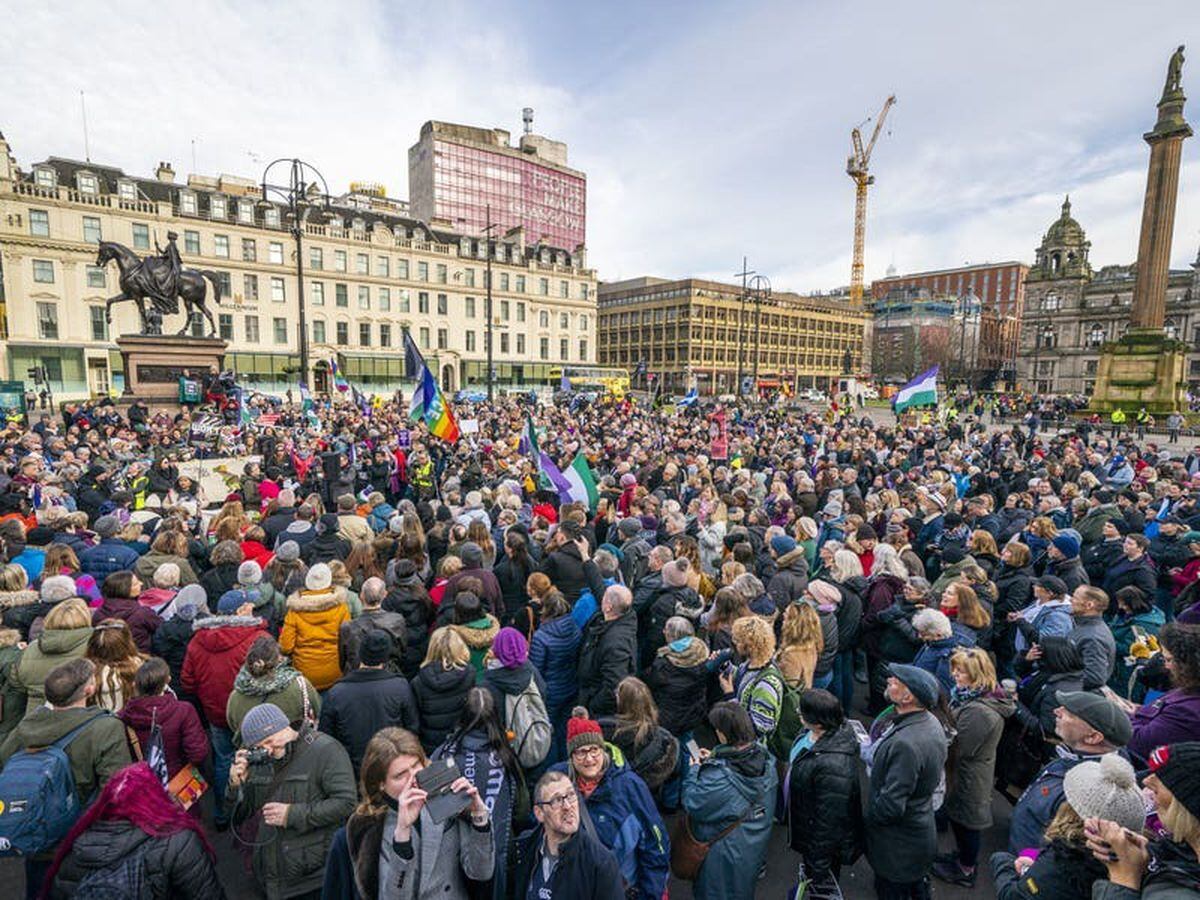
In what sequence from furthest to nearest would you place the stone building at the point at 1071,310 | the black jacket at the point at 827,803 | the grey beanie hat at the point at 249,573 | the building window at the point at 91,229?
the stone building at the point at 1071,310 < the building window at the point at 91,229 < the grey beanie hat at the point at 249,573 < the black jacket at the point at 827,803

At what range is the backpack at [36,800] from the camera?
297 centimetres

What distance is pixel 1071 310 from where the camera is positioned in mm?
75875

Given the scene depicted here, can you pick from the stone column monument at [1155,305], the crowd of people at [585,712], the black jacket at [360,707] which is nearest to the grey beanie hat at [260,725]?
the crowd of people at [585,712]

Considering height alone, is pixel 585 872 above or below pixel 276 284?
below

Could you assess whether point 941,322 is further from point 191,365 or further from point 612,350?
point 191,365

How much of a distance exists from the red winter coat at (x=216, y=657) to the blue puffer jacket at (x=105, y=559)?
100 inches

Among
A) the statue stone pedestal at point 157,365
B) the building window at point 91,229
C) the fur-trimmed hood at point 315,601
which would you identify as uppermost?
the building window at point 91,229

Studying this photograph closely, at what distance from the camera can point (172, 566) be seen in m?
5.40

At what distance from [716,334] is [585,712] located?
86.2 meters

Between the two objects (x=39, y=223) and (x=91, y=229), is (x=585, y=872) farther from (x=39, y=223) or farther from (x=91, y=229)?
(x=39, y=223)

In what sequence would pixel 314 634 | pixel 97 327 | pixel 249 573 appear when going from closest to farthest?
pixel 314 634
pixel 249 573
pixel 97 327

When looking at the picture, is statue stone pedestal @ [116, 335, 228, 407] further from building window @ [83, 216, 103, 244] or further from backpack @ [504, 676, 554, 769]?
building window @ [83, 216, 103, 244]

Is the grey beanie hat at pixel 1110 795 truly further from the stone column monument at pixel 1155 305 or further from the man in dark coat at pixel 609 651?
the stone column monument at pixel 1155 305

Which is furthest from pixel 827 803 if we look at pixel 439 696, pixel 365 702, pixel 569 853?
pixel 365 702
